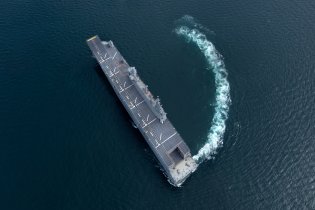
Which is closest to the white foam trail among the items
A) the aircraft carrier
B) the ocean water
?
the ocean water

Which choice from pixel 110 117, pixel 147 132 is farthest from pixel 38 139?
pixel 147 132

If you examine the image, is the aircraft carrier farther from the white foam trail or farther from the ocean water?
the white foam trail

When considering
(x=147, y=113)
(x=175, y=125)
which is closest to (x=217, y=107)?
(x=175, y=125)

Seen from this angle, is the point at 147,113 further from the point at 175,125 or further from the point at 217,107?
the point at 217,107

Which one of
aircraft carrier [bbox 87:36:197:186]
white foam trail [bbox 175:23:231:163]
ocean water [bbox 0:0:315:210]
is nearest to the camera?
ocean water [bbox 0:0:315:210]

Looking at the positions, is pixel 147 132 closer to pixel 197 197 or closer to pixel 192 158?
pixel 192 158
